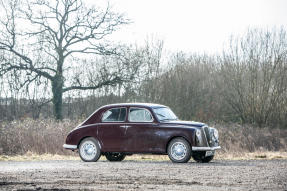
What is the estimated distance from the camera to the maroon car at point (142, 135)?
1527cm

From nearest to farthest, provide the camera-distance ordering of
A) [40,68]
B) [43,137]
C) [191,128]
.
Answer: [191,128] → [43,137] → [40,68]

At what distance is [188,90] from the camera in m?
43.9

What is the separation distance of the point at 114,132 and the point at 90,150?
0.95m

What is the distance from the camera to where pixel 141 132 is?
15.7m

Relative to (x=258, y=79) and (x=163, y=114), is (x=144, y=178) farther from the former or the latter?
(x=258, y=79)

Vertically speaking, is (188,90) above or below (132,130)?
above

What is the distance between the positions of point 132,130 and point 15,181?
553 cm

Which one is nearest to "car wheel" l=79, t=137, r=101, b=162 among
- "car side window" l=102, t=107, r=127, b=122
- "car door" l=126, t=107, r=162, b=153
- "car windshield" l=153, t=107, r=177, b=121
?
"car side window" l=102, t=107, r=127, b=122

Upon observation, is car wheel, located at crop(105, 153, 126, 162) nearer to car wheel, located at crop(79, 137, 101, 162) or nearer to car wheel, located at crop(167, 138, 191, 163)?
car wheel, located at crop(79, 137, 101, 162)

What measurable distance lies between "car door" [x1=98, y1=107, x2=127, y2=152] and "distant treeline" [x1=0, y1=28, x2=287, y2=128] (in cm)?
2162

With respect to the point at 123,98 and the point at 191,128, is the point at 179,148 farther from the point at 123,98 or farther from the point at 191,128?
the point at 123,98

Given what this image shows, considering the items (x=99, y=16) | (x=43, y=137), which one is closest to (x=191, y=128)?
(x=43, y=137)

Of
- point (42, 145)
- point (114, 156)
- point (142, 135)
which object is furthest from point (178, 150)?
point (42, 145)

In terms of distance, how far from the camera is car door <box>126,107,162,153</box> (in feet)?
51.1
